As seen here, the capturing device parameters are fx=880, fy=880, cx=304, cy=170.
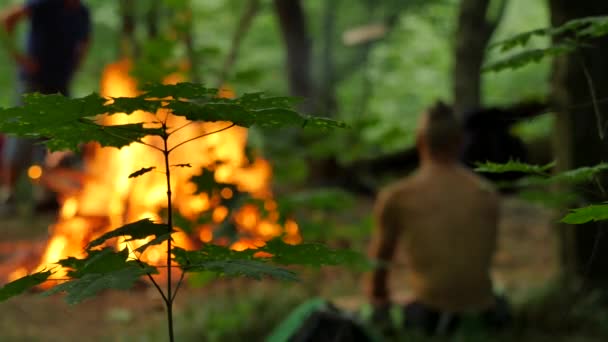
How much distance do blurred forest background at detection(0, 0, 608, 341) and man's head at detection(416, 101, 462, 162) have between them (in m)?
0.47

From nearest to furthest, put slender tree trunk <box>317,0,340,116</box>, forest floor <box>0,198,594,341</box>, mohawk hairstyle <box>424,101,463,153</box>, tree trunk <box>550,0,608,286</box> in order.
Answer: mohawk hairstyle <box>424,101,463,153</box>
forest floor <box>0,198,594,341</box>
tree trunk <box>550,0,608,286</box>
slender tree trunk <box>317,0,340,116</box>

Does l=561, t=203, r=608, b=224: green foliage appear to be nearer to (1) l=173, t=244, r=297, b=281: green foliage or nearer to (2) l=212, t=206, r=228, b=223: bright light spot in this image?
(1) l=173, t=244, r=297, b=281: green foliage

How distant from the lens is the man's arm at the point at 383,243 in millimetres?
4818

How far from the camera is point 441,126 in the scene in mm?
A: 4570

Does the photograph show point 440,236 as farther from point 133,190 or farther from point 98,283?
point 98,283

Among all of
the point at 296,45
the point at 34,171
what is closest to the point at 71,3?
the point at 34,171

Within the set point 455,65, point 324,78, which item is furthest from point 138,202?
point 324,78

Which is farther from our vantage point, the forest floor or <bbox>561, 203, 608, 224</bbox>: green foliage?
the forest floor

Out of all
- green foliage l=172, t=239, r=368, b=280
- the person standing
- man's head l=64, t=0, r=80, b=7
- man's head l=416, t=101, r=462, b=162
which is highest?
man's head l=64, t=0, r=80, b=7

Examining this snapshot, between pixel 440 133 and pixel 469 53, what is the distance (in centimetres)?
368

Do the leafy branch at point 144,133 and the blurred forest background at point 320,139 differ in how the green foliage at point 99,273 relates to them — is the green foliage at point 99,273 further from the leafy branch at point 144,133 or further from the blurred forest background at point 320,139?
the blurred forest background at point 320,139

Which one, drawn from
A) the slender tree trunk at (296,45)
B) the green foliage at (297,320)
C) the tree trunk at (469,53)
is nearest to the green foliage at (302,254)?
the green foliage at (297,320)

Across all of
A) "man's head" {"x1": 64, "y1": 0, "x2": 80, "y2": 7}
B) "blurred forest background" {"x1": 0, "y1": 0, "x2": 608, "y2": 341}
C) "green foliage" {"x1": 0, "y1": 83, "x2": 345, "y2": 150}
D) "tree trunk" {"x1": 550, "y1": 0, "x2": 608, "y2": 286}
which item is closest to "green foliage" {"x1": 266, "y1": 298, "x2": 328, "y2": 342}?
"blurred forest background" {"x1": 0, "y1": 0, "x2": 608, "y2": 341}

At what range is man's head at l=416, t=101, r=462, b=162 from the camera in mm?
4574
